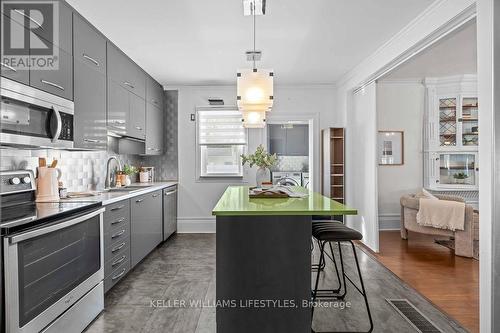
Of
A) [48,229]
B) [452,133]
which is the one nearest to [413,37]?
[452,133]

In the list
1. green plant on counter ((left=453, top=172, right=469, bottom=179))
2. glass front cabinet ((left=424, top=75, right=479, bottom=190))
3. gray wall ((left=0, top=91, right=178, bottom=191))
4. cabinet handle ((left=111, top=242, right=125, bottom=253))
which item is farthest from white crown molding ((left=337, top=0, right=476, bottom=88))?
cabinet handle ((left=111, top=242, right=125, bottom=253))

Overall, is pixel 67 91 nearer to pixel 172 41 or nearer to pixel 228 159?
pixel 172 41

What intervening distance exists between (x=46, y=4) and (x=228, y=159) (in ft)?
12.0

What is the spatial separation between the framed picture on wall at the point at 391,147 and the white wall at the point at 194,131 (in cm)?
95

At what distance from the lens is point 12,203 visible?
228 cm

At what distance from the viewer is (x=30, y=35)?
2.20 metres

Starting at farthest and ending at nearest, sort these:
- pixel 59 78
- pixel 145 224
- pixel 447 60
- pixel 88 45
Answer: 1. pixel 447 60
2. pixel 145 224
3. pixel 88 45
4. pixel 59 78

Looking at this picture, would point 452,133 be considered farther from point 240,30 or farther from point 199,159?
point 199,159

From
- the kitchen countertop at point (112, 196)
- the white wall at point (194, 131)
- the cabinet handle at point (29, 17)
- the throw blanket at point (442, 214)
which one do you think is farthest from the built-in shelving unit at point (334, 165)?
the cabinet handle at point (29, 17)

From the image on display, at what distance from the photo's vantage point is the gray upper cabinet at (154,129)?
4773mm

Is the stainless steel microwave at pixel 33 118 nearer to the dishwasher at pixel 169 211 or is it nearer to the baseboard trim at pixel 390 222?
the dishwasher at pixel 169 211

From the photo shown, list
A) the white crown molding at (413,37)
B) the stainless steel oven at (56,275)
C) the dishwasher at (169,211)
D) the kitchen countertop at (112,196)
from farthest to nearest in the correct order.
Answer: the dishwasher at (169,211) → the kitchen countertop at (112,196) → the white crown molding at (413,37) → the stainless steel oven at (56,275)

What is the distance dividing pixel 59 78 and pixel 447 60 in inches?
189

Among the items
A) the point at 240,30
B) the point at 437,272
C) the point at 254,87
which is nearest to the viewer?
the point at 254,87
